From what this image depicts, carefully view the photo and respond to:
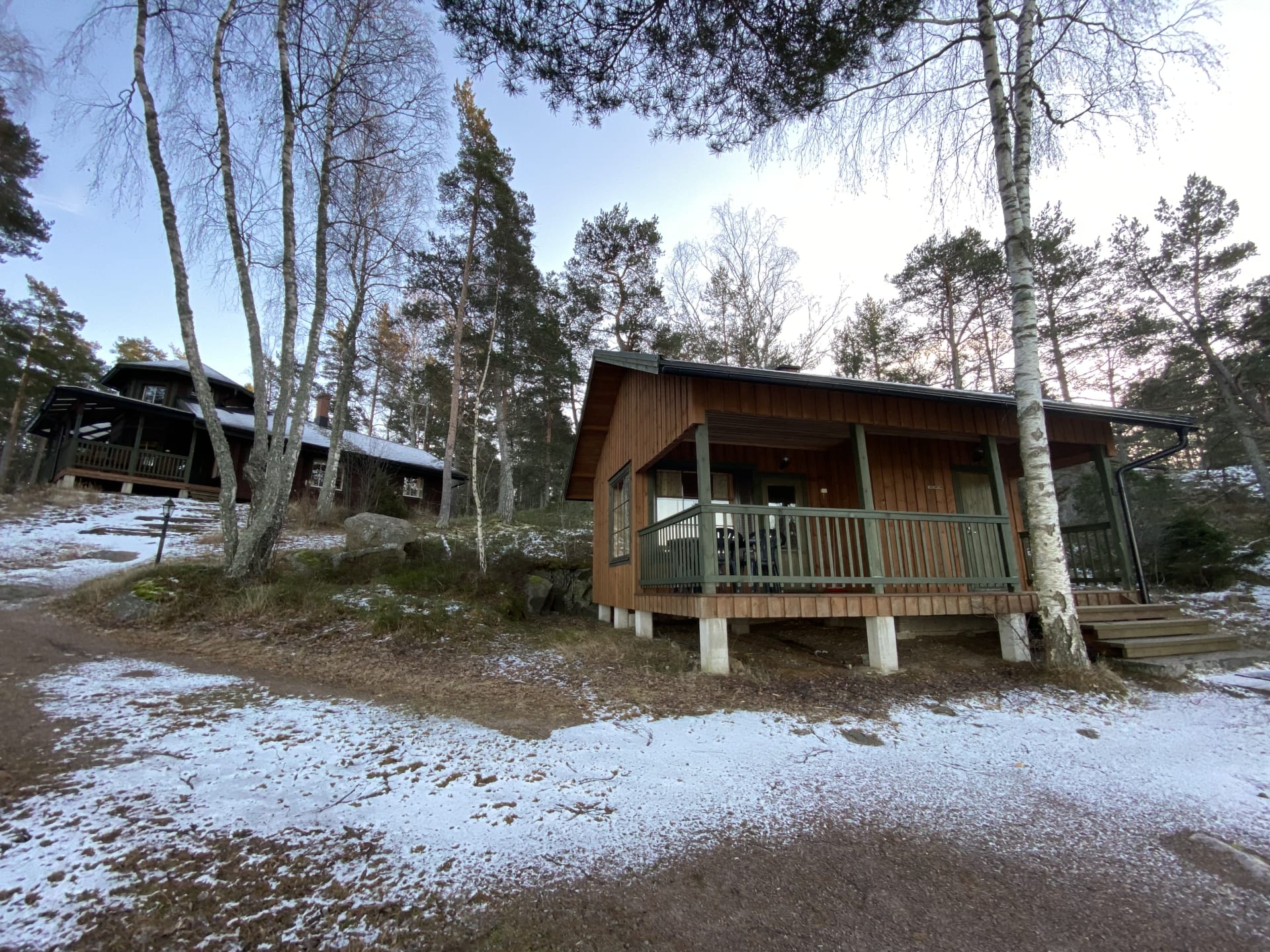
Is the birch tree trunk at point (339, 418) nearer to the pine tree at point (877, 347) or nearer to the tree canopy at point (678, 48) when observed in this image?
the tree canopy at point (678, 48)

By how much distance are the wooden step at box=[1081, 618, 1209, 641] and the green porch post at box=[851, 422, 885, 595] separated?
204cm

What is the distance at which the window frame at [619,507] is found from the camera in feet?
26.1

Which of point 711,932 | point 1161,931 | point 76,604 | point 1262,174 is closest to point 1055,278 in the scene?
point 1262,174

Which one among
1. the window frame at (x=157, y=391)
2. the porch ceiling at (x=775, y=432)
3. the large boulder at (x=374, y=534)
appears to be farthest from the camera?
the window frame at (x=157, y=391)

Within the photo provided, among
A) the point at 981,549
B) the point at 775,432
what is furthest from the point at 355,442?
the point at 981,549

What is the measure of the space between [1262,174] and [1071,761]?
862cm

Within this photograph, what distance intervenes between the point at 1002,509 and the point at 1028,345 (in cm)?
198

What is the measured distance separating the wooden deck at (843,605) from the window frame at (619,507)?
6.63 feet

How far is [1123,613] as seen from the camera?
19.0 ft

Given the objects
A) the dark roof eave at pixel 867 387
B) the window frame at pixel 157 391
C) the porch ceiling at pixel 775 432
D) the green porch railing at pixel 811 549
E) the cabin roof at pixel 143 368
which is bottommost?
the green porch railing at pixel 811 549

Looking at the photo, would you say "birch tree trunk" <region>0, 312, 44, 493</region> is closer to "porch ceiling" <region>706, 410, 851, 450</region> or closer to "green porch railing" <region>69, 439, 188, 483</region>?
"green porch railing" <region>69, 439, 188, 483</region>

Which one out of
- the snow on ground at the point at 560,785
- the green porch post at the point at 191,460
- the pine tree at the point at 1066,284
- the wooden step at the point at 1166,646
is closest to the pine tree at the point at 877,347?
the pine tree at the point at 1066,284

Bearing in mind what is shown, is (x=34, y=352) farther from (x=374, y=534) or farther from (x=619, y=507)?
(x=619, y=507)

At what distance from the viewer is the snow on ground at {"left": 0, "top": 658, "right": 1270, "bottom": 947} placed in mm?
2064
